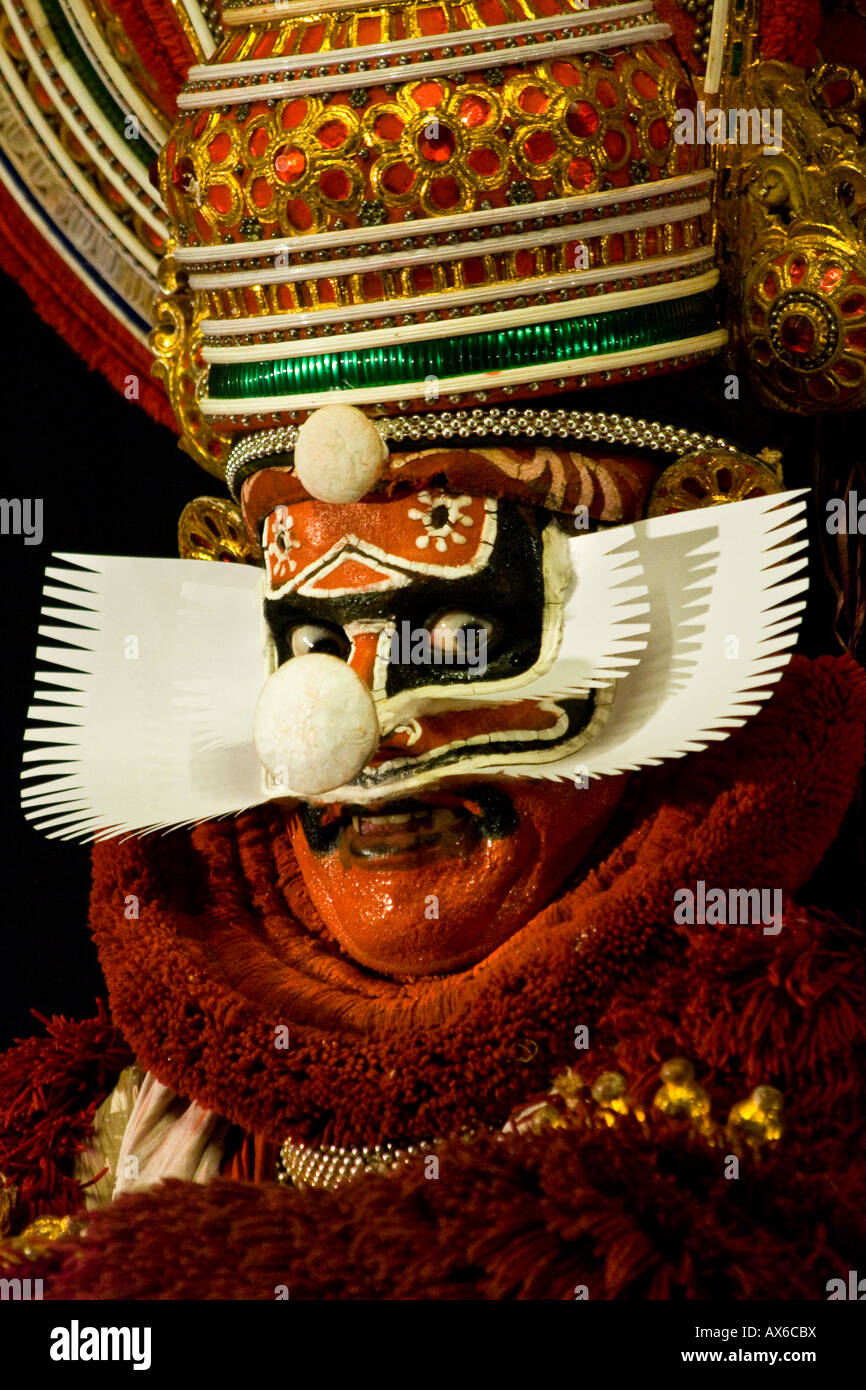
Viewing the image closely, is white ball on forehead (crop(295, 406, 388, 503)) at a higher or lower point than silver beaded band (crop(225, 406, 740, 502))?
lower

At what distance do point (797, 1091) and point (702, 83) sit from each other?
2.58 ft

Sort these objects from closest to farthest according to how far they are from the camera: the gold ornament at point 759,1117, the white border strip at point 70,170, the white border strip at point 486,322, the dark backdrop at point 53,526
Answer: the gold ornament at point 759,1117, the white border strip at point 486,322, the white border strip at point 70,170, the dark backdrop at point 53,526

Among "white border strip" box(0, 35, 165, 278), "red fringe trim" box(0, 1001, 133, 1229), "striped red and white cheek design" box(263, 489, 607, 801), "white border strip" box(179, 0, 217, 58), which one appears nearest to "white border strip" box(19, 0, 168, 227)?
"white border strip" box(0, 35, 165, 278)

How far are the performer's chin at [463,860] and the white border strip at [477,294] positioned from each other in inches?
14.1

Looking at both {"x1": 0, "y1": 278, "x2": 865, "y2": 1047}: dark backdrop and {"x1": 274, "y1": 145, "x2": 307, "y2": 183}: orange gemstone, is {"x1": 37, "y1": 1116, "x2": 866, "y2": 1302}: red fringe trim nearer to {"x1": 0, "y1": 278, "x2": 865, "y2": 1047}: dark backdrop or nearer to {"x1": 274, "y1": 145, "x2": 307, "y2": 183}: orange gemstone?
{"x1": 274, "y1": 145, "x2": 307, "y2": 183}: orange gemstone

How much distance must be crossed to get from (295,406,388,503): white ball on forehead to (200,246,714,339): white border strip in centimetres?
9

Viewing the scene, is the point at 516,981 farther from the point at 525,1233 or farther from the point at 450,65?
the point at 450,65

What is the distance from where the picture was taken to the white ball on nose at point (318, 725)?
150 centimetres

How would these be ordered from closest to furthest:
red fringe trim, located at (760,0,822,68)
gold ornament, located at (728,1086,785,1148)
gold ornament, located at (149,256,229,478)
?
gold ornament, located at (728,1086,785,1148), red fringe trim, located at (760,0,822,68), gold ornament, located at (149,256,229,478)

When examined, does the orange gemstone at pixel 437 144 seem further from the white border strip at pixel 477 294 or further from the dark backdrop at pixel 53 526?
the dark backdrop at pixel 53 526

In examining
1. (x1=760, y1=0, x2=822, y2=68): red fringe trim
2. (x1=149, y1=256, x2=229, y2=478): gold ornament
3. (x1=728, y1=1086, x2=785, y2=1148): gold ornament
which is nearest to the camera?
(x1=728, y1=1086, x2=785, y2=1148): gold ornament

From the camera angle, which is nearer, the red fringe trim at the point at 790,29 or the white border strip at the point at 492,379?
the white border strip at the point at 492,379

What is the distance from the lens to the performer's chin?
164cm

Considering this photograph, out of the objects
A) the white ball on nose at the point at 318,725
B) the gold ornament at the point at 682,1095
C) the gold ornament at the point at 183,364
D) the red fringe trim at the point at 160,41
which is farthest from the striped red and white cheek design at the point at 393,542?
the red fringe trim at the point at 160,41
